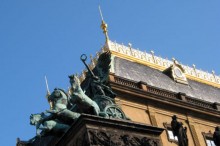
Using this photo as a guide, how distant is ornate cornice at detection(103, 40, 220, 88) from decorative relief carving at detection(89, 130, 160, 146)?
2434 cm

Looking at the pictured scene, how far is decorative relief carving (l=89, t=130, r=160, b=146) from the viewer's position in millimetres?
17906

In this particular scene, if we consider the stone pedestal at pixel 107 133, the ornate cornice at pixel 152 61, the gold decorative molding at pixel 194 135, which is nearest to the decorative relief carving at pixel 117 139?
the stone pedestal at pixel 107 133

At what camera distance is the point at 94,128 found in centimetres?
1814

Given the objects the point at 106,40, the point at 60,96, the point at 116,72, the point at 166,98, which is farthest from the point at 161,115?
the point at 60,96

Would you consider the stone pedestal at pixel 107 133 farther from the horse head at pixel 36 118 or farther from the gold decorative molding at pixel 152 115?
the gold decorative molding at pixel 152 115

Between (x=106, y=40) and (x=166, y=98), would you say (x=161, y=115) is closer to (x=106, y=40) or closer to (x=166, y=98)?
(x=166, y=98)

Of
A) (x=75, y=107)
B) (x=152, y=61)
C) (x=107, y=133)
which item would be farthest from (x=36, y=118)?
(x=152, y=61)

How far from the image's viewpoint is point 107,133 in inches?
718

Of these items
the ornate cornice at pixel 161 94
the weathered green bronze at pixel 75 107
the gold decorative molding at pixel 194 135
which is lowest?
the weathered green bronze at pixel 75 107

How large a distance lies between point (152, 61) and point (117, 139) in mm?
28165

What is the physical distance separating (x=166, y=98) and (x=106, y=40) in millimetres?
6676

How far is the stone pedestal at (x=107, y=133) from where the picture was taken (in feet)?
59.0

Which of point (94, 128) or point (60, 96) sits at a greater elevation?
point (60, 96)

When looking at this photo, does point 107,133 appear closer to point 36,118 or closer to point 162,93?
point 36,118
